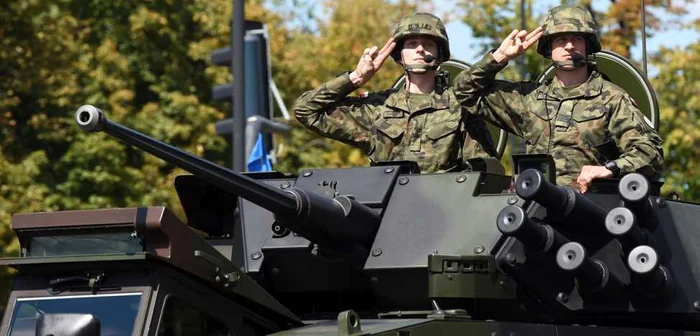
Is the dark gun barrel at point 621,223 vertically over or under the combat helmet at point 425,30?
under

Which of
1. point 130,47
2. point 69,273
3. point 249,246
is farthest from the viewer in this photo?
point 130,47

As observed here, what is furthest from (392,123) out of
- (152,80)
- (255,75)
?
(152,80)

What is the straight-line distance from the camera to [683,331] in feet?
31.0

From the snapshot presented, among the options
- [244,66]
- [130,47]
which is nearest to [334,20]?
[130,47]

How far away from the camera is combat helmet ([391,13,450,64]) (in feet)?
34.7

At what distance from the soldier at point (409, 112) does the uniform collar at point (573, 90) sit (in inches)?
20.6

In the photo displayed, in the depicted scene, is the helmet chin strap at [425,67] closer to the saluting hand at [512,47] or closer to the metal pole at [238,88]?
the saluting hand at [512,47]

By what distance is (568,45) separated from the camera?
10242 millimetres

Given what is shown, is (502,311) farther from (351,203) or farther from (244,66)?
(244,66)

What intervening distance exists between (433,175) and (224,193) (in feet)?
4.98

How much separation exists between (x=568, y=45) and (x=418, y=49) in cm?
98

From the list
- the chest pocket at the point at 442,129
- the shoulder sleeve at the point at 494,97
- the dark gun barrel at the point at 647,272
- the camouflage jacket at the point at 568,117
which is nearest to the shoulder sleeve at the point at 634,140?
the camouflage jacket at the point at 568,117

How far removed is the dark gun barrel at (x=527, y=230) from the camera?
880cm

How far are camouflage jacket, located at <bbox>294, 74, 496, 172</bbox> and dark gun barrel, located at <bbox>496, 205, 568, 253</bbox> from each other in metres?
1.58
